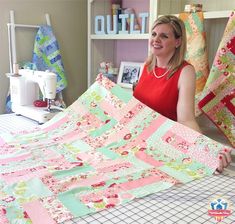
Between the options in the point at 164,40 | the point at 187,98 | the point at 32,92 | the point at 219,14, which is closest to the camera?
the point at 187,98

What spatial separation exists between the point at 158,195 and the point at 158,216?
0.38ft

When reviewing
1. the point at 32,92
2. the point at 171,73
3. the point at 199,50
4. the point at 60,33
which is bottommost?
the point at 32,92

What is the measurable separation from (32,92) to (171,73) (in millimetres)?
896

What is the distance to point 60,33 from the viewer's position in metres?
2.79

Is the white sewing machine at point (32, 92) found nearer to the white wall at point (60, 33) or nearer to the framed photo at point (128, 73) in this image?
the white wall at point (60, 33)

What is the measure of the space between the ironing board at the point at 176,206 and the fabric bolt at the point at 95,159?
0.10ft

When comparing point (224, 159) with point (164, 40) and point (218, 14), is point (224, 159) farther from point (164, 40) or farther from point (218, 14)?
point (218, 14)

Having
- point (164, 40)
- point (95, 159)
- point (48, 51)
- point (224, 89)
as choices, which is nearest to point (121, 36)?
point (48, 51)

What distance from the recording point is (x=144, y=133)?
3.99 ft

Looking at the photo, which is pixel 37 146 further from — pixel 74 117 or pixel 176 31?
pixel 176 31

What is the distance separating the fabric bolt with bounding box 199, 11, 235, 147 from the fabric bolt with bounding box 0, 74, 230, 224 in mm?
431

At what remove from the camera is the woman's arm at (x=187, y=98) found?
52.4 inches

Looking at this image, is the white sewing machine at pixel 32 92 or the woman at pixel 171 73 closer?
the woman at pixel 171 73

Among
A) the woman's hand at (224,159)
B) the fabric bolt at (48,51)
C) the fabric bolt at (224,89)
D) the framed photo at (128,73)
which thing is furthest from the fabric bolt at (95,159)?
the fabric bolt at (48,51)
